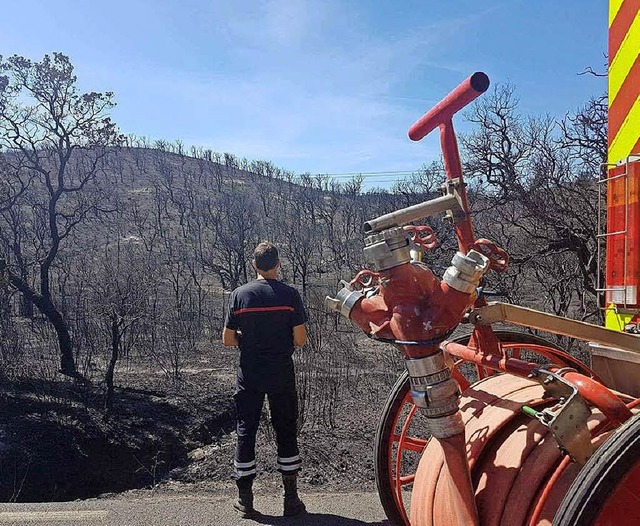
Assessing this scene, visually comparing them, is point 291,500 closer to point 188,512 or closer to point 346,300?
point 188,512

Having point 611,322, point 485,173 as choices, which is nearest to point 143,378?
point 485,173

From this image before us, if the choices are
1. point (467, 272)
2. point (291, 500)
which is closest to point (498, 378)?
point (467, 272)

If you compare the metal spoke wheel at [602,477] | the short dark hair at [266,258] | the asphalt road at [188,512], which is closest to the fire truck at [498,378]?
the metal spoke wheel at [602,477]

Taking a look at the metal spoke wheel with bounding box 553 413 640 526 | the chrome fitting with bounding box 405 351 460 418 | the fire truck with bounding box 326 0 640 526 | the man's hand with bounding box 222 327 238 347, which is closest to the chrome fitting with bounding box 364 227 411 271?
the fire truck with bounding box 326 0 640 526

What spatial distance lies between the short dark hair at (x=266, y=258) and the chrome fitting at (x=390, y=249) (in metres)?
2.19

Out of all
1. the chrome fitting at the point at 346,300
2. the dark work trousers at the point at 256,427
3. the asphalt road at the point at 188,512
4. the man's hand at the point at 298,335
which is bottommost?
the asphalt road at the point at 188,512

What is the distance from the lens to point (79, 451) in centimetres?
773

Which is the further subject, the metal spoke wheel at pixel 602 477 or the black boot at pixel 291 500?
the black boot at pixel 291 500

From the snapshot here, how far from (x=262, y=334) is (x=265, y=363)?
0.19m

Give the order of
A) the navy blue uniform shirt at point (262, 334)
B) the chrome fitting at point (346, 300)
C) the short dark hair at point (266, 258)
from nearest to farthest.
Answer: the chrome fitting at point (346, 300) < the navy blue uniform shirt at point (262, 334) < the short dark hair at point (266, 258)

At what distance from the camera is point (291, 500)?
12.4 feet

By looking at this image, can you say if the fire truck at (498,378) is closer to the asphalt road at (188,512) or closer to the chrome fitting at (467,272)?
the chrome fitting at (467,272)

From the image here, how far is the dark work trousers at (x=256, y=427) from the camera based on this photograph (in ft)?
12.5

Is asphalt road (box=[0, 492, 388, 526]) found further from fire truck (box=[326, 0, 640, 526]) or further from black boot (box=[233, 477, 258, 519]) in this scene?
fire truck (box=[326, 0, 640, 526])
